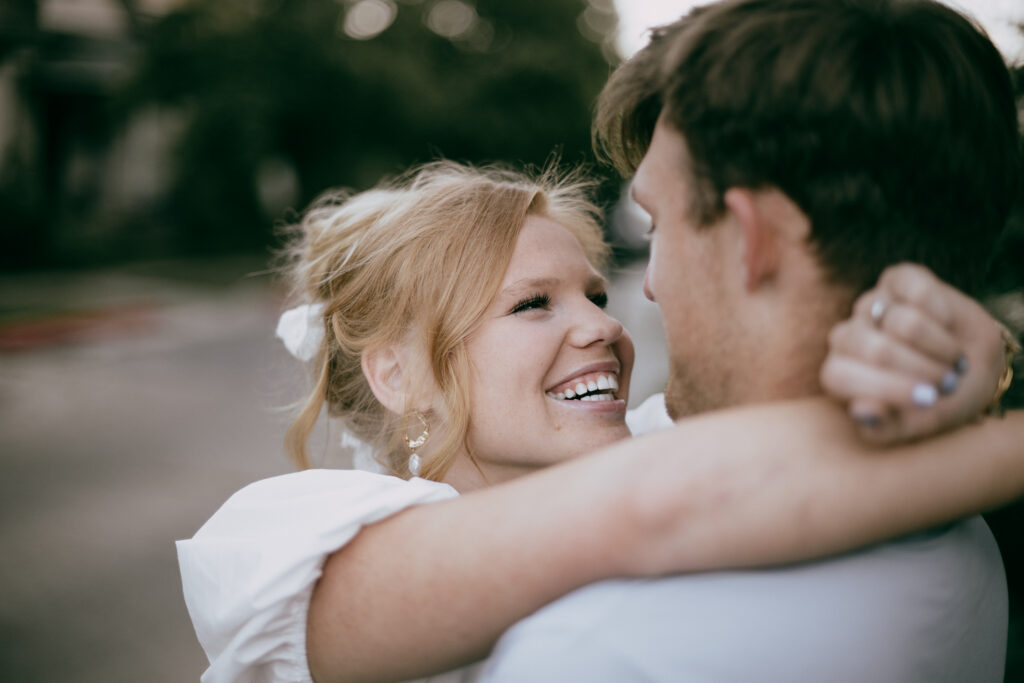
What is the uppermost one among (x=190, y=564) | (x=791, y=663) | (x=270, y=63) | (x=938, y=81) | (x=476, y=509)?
(x=938, y=81)

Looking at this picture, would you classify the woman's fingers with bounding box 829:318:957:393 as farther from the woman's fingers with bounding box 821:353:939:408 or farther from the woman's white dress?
the woman's white dress

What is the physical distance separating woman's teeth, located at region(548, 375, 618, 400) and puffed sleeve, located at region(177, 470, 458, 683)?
75 cm

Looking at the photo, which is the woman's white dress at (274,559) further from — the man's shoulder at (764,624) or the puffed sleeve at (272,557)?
the man's shoulder at (764,624)

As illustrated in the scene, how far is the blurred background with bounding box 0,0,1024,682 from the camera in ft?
16.2

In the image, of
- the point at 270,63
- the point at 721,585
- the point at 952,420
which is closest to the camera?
the point at 952,420

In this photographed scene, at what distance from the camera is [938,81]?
4.20 feet

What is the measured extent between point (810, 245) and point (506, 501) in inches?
25.9

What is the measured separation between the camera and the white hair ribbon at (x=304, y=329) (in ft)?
8.59

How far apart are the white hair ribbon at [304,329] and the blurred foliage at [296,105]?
16.1 meters

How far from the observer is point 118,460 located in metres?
6.81

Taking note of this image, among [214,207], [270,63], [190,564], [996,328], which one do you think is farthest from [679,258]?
[214,207]

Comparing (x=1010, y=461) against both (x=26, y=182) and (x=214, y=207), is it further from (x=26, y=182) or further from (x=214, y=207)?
(x=214, y=207)

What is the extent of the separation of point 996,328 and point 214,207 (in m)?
24.1

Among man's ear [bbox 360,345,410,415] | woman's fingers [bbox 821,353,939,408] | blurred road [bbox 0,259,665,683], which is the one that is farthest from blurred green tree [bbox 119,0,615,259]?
woman's fingers [bbox 821,353,939,408]
